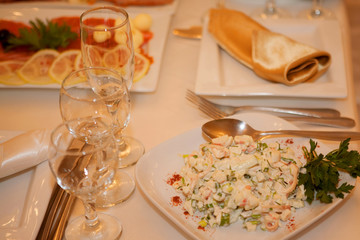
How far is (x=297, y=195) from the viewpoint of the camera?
3.76ft

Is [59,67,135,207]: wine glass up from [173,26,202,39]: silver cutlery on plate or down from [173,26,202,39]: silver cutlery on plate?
down

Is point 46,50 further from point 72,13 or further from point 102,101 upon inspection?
point 102,101

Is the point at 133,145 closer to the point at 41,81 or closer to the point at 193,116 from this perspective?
the point at 193,116

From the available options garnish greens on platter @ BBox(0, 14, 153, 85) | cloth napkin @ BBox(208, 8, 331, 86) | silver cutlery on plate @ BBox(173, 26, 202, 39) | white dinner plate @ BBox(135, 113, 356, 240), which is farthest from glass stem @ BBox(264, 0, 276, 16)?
white dinner plate @ BBox(135, 113, 356, 240)

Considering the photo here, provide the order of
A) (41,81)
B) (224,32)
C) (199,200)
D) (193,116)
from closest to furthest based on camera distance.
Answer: (199,200)
(193,116)
(41,81)
(224,32)

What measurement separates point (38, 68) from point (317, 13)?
1.33 metres

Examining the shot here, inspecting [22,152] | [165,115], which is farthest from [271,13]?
[22,152]

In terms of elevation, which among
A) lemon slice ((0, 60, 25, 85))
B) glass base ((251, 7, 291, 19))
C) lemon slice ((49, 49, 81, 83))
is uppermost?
glass base ((251, 7, 291, 19))

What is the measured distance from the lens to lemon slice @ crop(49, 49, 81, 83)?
1.70 metres

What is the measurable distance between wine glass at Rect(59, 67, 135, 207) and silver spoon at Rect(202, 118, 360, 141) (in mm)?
281

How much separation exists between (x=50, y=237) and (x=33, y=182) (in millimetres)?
191

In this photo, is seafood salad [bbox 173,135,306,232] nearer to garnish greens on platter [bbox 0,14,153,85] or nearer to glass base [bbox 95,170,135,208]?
glass base [bbox 95,170,135,208]

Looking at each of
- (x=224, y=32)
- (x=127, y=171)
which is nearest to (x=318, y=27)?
(x=224, y=32)

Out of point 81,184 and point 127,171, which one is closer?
point 81,184
